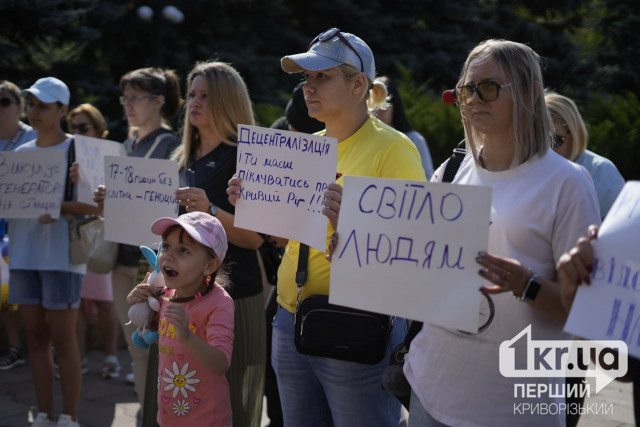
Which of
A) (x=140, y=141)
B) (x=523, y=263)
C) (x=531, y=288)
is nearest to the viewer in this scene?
(x=531, y=288)

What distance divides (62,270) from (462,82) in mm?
3056

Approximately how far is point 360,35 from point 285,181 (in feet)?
31.6

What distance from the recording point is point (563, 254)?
2047 mm

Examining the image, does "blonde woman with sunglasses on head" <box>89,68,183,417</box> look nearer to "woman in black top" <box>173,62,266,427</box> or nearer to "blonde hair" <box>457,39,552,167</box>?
"woman in black top" <box>173,62,266,427</box>

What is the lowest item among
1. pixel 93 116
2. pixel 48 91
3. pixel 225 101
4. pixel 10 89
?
pixel 93 116

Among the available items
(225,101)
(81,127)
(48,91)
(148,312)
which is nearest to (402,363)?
(148,312)

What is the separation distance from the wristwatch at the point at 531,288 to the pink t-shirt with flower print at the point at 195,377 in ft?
4.06

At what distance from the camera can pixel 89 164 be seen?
4434 mm

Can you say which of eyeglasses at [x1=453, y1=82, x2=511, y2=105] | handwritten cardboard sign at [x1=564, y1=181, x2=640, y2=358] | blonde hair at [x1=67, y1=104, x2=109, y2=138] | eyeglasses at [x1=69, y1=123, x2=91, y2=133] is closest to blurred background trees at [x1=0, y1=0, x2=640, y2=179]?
blonde hair at [x1=67, y1=104, x2=109, y2=138]

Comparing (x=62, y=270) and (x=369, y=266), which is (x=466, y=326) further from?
(x=62, y=270)

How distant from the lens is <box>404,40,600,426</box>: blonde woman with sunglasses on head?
6.79 feet

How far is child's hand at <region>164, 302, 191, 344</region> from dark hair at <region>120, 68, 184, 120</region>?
7.43ft

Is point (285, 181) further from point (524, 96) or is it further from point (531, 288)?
point (531, 288)

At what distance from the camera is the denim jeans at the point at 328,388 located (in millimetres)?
2711
